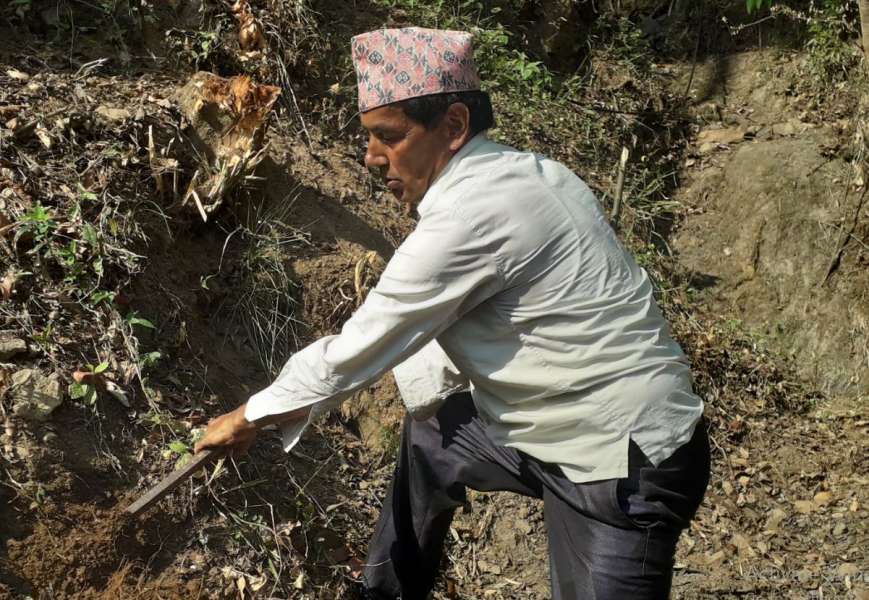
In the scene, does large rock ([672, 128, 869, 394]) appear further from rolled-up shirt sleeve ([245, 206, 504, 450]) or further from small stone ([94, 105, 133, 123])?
rolled-up shirt sleeve ([245, 206, 504, 450])

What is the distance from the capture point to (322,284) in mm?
4184

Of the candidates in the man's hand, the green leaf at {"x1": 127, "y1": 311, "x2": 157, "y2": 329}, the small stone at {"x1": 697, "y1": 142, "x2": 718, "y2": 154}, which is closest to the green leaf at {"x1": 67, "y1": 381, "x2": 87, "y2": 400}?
the green leaf at {"x1": 127, "y1": 311, "x2": 157, "y2": 329}

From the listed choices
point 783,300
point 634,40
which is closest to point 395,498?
point 783,300

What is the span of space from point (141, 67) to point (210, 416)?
6.40ft

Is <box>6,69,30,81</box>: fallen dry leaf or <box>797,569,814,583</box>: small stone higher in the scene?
<box>6,69,30,81</box>: fallen dry leaf

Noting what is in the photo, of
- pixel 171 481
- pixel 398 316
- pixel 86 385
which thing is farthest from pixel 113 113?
pixel 398 316

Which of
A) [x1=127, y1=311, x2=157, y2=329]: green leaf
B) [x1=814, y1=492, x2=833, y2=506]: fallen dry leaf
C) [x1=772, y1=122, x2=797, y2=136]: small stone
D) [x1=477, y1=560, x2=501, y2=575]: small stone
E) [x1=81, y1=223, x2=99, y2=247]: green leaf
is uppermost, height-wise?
[x1=81, y1=223, x2=99, y2=247]: green leaf

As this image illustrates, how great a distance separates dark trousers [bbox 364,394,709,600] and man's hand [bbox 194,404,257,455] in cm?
69

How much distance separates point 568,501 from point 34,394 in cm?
179

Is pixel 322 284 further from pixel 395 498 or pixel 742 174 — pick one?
pixel 742 174

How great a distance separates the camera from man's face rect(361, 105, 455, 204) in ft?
8.25

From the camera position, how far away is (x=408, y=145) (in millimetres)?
2529

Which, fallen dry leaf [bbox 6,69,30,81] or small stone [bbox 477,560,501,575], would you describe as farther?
fallen dry leaf [bbox 6,69,30,81]

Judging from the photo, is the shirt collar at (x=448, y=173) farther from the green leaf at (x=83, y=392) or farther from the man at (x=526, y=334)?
the green leaf at (x=83, y=392)
